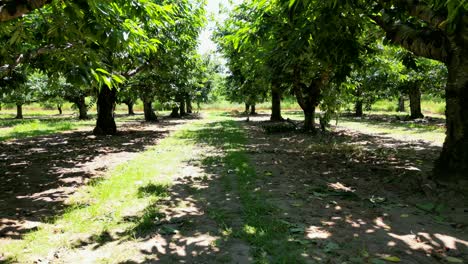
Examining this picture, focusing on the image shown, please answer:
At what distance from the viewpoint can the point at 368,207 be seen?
5.56m

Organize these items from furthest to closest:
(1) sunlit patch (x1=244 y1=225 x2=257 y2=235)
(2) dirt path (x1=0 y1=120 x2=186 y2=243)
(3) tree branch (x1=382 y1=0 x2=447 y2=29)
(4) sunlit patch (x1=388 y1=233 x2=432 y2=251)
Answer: (3) tree branch (x1=382 y1=0 x2=447 y2=29) < (2) dirt path (x1=0 y1=120 x2=186 y2=243) < (1) sunlit patch (x1=244 y1=225 x2=257 y2=235) < (4) sunlit patch (x1=388 y1=233 x2=432 y2=251)

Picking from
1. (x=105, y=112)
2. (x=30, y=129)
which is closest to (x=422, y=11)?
(x=105, y=112)

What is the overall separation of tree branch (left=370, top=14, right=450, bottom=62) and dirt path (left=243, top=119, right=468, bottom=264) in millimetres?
2477

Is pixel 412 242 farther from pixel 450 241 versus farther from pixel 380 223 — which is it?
pixel 380 223

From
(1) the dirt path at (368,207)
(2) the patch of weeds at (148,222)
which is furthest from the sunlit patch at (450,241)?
(2) the patch of weeds at (148,222)

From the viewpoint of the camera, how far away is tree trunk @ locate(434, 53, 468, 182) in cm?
626

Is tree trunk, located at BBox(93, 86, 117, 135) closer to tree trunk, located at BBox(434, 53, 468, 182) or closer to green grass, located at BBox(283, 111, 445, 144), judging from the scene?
green grass, located at BBox(283, 111, 445, 144)

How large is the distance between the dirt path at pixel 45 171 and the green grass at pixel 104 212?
0.32 m

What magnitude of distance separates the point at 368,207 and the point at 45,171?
7.65 meters

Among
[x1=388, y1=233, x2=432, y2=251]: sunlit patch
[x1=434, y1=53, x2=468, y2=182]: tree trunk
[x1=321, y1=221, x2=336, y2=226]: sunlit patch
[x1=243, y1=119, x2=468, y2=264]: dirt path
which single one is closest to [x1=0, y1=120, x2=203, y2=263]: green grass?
[x1=243, y1=119, x2=468, y2=264]: dirt path

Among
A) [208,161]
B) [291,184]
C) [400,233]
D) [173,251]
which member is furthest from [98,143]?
[400,233]

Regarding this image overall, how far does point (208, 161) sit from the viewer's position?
9.84 m

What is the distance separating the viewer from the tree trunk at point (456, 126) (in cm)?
626

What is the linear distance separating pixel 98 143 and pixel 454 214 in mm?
12738
